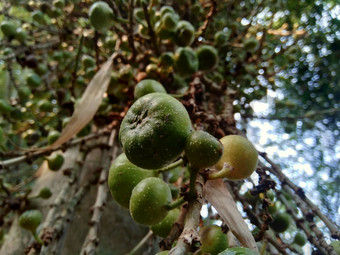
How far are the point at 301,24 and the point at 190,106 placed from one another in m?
1.60

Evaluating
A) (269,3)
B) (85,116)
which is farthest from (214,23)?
(85,116)

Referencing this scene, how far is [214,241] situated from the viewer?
89 cm

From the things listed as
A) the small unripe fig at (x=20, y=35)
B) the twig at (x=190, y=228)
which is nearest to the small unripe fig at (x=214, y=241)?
the twig at (x=190, y=228)

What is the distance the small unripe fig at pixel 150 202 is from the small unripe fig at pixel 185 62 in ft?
3.06

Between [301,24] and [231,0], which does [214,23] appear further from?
[301,24]

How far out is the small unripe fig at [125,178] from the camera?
979 mm

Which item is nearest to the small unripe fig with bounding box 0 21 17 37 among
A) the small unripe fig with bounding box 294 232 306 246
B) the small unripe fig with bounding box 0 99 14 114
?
the small unripe fig with bounding box 0 99 14 114

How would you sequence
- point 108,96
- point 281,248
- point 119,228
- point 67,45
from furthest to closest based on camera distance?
point 67,45 → point 108,96 → point 119,228 → point 281,248

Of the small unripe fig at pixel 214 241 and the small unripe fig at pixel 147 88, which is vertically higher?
the small unripe fig at pixel 147 88

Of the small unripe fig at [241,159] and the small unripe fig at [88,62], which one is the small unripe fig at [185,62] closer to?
the small unripe fig at [88,62]

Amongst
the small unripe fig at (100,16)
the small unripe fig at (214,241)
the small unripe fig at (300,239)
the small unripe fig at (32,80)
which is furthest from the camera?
the small unripe fig at (32,80)

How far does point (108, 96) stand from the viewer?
1.92m

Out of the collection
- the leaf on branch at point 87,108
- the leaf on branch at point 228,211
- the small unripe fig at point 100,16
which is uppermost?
the small unripe fig at point 100,16

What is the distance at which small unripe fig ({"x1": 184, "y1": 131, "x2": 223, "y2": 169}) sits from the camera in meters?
0.72
